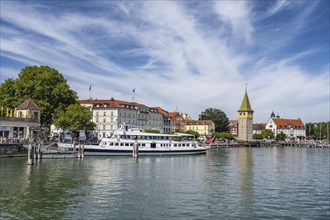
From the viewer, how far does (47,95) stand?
66438 millimetres

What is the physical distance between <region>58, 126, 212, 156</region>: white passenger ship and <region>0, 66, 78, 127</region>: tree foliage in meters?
12.5

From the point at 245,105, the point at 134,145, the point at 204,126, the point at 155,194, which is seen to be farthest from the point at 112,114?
the point at 155,194

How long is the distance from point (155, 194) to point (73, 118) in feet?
132

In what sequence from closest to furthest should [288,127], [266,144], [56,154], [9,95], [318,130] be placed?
[56,154], [9,95], [266,144], [318,130], [288,127]

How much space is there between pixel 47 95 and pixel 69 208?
4750cm

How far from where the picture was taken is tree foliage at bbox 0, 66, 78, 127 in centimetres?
6488

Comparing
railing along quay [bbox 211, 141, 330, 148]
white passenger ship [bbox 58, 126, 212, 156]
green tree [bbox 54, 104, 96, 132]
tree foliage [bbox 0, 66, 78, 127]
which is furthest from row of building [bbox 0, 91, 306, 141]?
railing along quay [bbox 211, 141, 330, 148]

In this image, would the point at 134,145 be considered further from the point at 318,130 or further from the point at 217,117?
the point at 318,130

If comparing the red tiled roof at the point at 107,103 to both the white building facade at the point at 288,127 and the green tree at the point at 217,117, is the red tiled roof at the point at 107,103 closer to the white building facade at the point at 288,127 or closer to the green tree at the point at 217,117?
the green tree at the point at 217,117

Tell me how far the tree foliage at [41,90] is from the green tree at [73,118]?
93.5 inches

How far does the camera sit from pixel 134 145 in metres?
58.9

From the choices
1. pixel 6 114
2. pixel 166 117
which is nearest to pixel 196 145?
pixel 6 114

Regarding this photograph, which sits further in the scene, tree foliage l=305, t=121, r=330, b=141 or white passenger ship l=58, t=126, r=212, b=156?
tree foliage l=305, t=121, r=330, b=141

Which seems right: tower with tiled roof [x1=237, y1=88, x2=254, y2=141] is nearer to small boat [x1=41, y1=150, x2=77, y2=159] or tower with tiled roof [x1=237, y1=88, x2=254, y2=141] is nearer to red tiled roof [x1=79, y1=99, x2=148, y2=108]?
red tiled roof [x1=79, y1=99, x2=148, y2=108]
